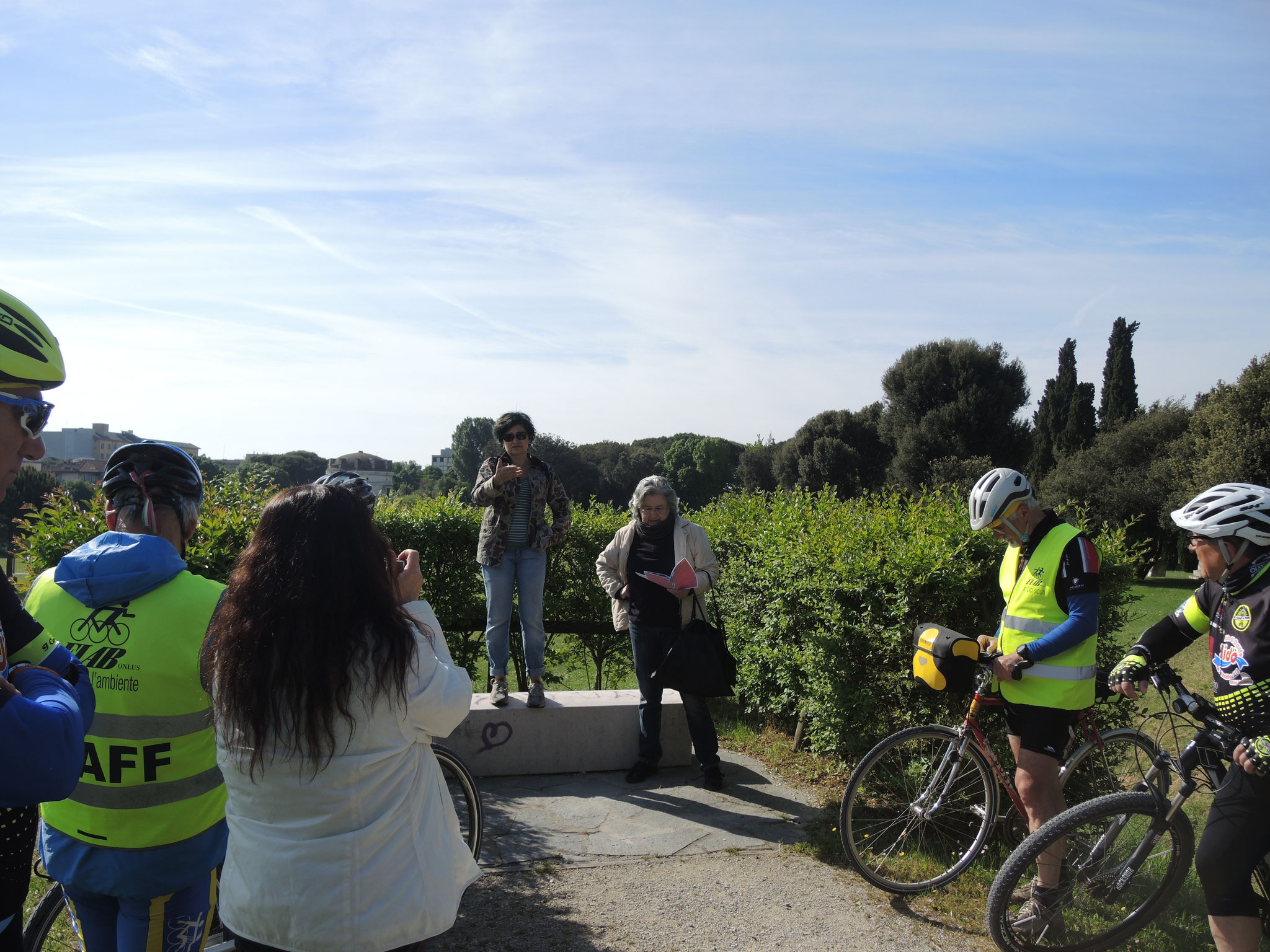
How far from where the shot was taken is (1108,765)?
4445mm

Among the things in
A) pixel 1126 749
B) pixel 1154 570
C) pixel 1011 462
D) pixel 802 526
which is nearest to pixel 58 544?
pixel 802 526

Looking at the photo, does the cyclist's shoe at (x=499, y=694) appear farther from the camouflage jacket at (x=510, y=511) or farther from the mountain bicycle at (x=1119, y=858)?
the mountain bicycle at (x=1119, y=858)

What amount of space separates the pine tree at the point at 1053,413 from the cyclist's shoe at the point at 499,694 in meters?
43.4

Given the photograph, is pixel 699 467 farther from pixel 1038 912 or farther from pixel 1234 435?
pixel 1038 912

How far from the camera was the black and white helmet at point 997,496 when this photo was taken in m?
4.01

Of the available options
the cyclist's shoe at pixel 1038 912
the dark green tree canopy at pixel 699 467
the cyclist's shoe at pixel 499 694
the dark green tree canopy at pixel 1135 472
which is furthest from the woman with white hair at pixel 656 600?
the dark green tree canopy at pixel 699 467

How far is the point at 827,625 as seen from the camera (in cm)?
550

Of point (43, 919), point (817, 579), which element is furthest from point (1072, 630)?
point (43, 919)

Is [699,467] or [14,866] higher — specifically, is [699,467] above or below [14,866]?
above

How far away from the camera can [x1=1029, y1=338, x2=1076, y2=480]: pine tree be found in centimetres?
4400

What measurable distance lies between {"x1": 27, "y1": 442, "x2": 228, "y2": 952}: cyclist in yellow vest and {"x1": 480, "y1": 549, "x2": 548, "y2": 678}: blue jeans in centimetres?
365

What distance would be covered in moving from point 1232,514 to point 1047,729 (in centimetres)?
125

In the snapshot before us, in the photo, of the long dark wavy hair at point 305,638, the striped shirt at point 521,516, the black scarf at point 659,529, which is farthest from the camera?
the striped shirt at point 521,516

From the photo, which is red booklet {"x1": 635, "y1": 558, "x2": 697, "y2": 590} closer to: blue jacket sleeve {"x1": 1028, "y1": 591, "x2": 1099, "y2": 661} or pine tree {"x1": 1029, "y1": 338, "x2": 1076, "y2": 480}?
blue jacket sleeve {"x1": 1028, "y1": 591, "x2": 1099, "y2": 661}
